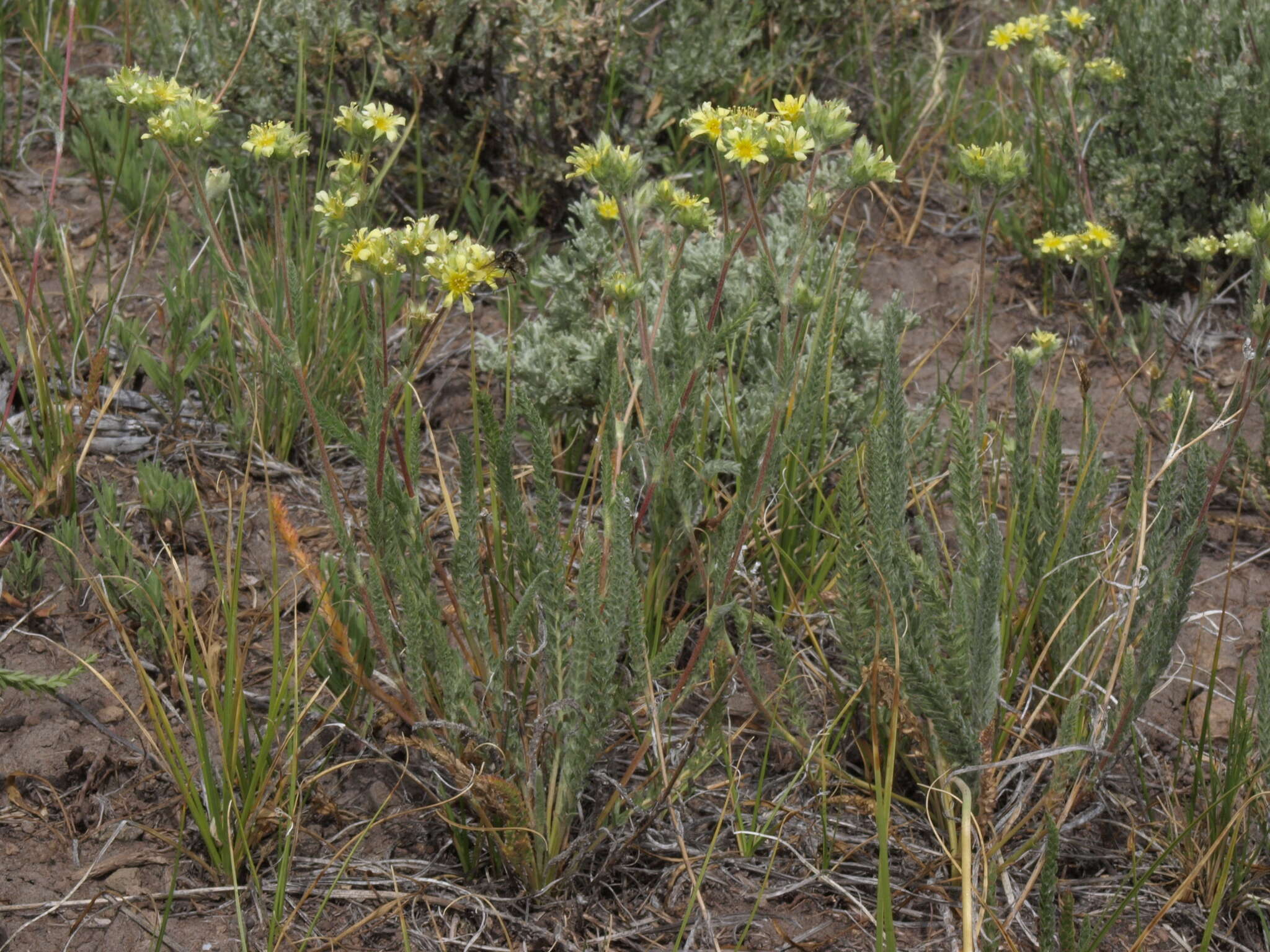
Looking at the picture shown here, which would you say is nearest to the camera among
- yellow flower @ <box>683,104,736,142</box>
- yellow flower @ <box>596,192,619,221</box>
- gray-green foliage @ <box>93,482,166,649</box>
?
yellow flower @ <box>683,104,736,142</box>

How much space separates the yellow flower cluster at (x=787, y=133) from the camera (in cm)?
166

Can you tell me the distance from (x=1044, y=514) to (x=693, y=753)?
2.55ft

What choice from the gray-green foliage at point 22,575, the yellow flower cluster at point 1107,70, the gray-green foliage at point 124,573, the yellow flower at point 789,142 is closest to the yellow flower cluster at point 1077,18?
the yellow flower cluster at point 1107,70

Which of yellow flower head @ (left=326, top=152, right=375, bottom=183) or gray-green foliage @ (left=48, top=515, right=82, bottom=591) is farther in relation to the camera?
gray-green foliage @ (left=48, top=515, right=82, bottom=591)

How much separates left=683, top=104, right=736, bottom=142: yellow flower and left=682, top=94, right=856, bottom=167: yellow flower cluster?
32 millimetres

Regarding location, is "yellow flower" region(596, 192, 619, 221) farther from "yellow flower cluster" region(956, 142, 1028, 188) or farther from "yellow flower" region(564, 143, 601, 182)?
"yellow flower cluster" region(956, 142, 1028, 188)

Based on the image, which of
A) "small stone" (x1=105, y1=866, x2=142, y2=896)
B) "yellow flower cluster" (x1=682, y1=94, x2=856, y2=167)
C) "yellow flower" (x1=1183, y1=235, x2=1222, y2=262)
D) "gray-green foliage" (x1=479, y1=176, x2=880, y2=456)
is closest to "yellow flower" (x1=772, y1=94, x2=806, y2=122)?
"yellow flower cluster" (x1=682, y1=94, x2=856, y2=167)

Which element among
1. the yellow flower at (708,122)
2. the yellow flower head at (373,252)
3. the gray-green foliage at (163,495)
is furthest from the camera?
the gray-green foliage at (163,495)

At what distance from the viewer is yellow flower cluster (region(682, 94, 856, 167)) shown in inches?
65.4

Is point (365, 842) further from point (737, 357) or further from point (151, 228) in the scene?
point (151, 228)

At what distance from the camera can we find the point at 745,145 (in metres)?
1.71

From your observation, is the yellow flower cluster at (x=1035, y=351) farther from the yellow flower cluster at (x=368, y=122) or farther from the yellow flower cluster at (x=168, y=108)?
the yellow flower cluster at (x=168, y=108)

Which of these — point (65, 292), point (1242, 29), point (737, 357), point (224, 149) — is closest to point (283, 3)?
point (224, 149)

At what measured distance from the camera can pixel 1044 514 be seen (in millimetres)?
2098
